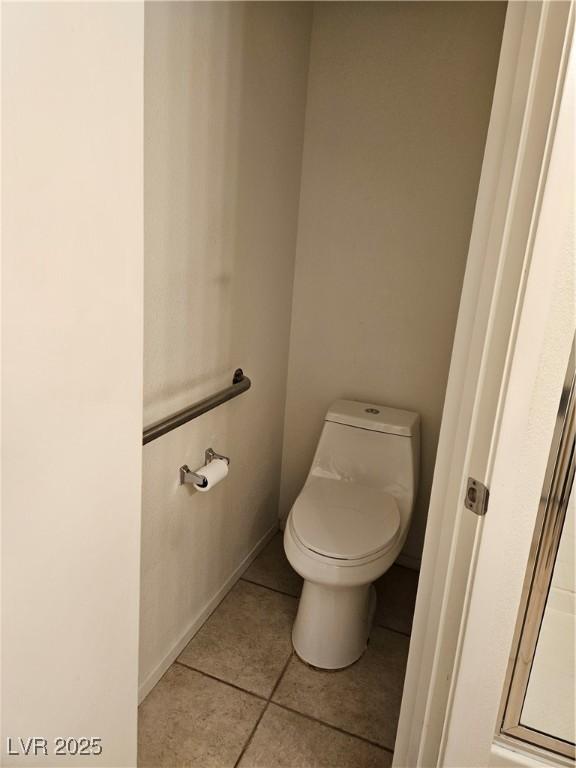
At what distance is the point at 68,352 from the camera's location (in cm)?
72

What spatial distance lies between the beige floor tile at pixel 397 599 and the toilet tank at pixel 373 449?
40cm

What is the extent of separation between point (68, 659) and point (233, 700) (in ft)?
3.11

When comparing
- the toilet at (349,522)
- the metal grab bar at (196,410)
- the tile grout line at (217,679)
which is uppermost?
the metal grab bar at (196,410)

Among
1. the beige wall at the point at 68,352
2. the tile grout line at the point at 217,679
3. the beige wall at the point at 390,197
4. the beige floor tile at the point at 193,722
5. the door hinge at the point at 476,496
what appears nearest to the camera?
the beige wall at the point at 68,352

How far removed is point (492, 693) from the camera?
1.07 m

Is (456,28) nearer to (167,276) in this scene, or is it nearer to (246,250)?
(246,250)

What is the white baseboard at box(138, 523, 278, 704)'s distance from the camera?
1585mm

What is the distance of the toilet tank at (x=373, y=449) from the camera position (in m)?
2.00

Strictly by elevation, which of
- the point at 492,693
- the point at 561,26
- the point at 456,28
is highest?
the point at 456,28

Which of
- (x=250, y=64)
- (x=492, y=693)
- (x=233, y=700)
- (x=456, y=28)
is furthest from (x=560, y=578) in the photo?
(x=456, y=28)

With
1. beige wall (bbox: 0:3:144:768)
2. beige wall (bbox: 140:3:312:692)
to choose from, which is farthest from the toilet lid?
beige wall (bbox: 0:3:144:768)

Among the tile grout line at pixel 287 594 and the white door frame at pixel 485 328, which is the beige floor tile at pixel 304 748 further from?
the tile grout line at pixel 287 594

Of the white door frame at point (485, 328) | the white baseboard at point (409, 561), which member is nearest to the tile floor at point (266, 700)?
the white baseboard at point (409, 561)

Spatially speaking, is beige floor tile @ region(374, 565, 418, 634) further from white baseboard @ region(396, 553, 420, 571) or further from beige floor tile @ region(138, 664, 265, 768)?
beige floor tile @ region(138, 664, 265, 768)
